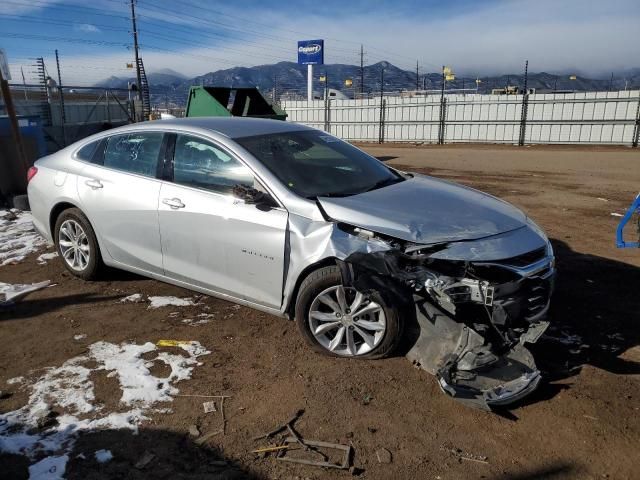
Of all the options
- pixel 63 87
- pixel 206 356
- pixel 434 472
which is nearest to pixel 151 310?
pixel 206 356

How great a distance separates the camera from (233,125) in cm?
454

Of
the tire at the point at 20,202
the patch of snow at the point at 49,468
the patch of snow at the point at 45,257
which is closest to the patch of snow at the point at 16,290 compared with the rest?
the patch of snow at the point at 45,257

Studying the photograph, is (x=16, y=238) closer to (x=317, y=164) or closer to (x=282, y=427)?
(x=317, y=164)

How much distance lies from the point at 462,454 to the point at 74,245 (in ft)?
13.6

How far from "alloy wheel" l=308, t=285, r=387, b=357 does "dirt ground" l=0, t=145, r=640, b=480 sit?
0.43 feet

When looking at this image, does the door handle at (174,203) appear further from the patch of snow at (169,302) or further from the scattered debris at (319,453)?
the scattered debris at (319,453)

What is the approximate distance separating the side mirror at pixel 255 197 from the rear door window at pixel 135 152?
1.06m

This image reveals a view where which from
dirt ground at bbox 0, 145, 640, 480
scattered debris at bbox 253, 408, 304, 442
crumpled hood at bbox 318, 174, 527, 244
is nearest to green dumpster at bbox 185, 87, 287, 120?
Answer: dirt ground at bbox 0, 145, 640, 480

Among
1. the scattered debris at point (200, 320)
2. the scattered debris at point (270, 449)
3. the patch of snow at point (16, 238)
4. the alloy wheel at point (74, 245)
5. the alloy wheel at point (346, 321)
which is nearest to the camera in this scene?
the scattered debris at point (270, 449)

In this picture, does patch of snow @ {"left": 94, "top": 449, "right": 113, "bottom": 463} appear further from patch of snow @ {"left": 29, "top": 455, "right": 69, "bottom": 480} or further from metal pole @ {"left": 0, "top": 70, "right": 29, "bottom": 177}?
metal pole @ {"left": 0, "top": 70, "right": 29, "bottom": 177}

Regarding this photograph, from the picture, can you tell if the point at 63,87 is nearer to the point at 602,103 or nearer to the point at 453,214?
the point at 453,214

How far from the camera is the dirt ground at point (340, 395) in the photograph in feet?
8.57

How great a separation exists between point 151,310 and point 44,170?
204 centimetres

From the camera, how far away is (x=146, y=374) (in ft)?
11.4
